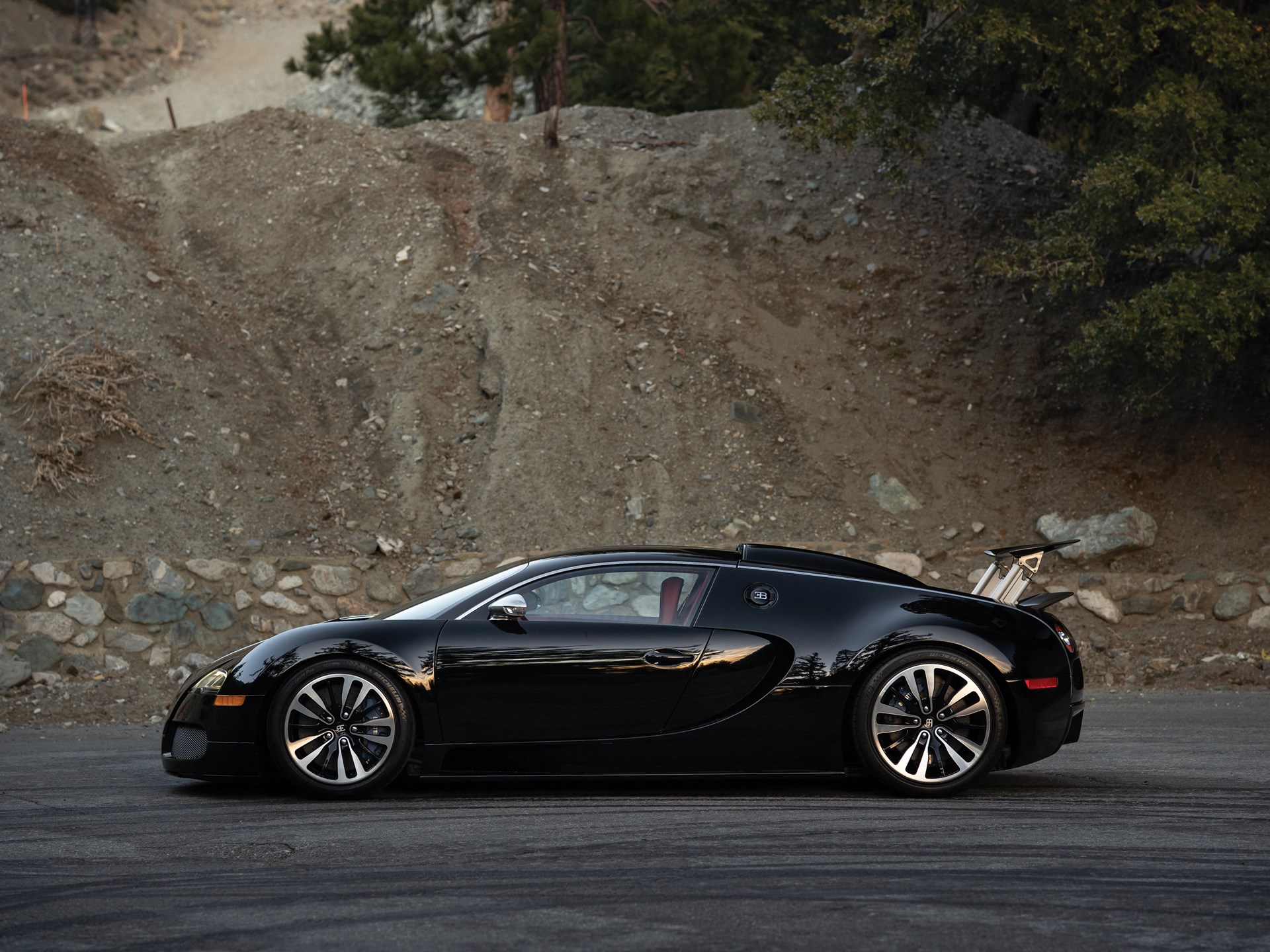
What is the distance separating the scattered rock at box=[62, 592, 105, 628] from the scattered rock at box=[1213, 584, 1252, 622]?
11645 mm

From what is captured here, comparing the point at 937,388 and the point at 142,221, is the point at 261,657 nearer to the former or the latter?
the point at 937,388

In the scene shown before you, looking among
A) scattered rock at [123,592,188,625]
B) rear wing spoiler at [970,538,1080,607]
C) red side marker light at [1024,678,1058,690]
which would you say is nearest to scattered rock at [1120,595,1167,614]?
rear wing spoiler at [970,538,1080,607]

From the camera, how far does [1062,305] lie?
19594mm

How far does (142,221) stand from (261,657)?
16193 millimetres

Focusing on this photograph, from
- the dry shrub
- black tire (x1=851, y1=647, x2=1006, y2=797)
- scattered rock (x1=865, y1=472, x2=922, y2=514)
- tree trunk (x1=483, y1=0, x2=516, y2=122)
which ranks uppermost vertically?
tree trunk (x1=483, y1=0, x2=516, y2=122)

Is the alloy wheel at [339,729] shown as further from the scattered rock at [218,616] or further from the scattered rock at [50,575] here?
the scattered rock at [50,575]

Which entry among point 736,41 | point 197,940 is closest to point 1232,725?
point 197,940

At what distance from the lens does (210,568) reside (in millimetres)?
13898

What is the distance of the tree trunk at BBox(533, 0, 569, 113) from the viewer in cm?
2578

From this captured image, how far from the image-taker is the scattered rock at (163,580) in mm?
13578

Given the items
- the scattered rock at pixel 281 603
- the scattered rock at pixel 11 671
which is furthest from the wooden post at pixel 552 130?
the scattered rock at pixel 11 671

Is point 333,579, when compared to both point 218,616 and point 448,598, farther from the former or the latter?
point 448,598

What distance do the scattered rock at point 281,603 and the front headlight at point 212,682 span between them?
22.7 ft

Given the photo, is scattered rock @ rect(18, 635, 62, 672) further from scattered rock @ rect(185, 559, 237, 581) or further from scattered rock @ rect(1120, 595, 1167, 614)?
scattered rock @ rect(1120, 595, 1167, 614)
